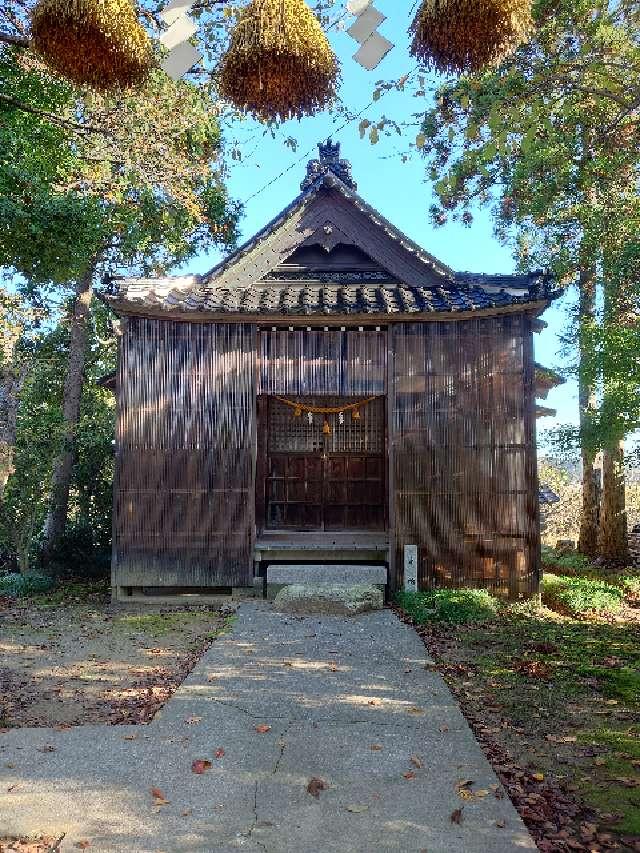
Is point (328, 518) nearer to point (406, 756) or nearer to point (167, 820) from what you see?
point (406, 756)

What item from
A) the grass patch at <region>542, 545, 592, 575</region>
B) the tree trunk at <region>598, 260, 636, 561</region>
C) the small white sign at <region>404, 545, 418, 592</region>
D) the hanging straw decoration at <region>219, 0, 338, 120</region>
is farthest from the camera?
the grass patch at <region>542, 545, 592, 575</region>

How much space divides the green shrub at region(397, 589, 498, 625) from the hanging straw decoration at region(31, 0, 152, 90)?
6.90 metres

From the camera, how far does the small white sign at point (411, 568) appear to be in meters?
9.13

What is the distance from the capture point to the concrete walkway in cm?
297

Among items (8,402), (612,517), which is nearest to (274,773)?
(8,402)

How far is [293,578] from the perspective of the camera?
9344mm

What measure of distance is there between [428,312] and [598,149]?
6.83 meters

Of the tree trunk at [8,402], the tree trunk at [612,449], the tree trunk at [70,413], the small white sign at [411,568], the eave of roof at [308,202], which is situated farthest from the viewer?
the tree trunk at [70,413]

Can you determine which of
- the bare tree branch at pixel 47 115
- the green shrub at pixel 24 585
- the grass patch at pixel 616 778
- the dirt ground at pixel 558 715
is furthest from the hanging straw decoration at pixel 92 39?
the green shrub at pixel 24 585

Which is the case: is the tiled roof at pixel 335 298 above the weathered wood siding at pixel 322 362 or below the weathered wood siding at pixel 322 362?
above

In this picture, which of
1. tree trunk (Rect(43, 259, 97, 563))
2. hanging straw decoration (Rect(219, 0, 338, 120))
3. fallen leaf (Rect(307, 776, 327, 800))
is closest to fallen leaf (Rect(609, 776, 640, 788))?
fallen leaf (Rect(307, 776, 327, 800))

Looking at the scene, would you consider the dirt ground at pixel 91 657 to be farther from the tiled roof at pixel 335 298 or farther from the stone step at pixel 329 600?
the tiled roof at pixel 335 298

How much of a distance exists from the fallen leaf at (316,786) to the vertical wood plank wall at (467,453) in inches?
230

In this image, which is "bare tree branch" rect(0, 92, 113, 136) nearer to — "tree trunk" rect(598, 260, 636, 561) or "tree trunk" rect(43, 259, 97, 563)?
"tree trunk" rect(43, 259, 97, 563)
